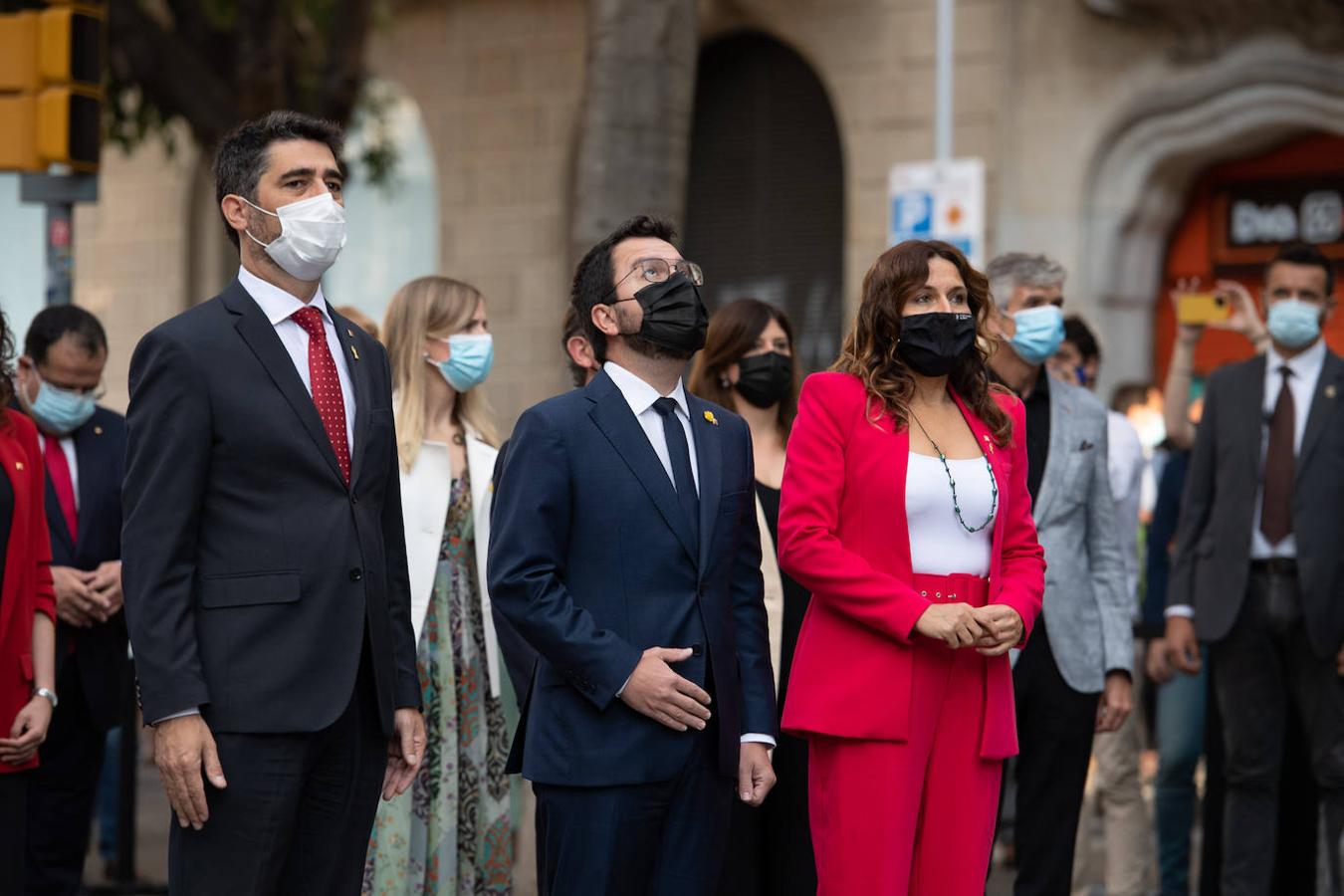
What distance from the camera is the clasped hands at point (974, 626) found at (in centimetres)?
468

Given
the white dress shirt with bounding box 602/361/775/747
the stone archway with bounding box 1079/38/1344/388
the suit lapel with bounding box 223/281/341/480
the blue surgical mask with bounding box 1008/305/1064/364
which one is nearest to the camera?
the suit lapel with bounding box 223/281/341/480

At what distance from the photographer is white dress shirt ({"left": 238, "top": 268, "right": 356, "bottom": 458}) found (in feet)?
14.2

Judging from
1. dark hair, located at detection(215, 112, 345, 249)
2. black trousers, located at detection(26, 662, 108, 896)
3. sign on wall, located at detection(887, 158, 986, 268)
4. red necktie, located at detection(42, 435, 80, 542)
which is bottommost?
black trousers, located at detection(26, 662, 108, 896)

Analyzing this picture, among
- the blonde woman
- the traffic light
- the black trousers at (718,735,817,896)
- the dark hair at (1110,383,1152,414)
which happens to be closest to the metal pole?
the dark hair at (1110,383,1152,414)

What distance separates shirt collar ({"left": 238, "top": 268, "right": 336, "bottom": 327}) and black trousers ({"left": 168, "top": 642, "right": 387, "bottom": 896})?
0.80 meters

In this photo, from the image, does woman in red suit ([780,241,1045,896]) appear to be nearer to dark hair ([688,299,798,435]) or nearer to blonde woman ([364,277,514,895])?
dark hair ([688,299,798,435])

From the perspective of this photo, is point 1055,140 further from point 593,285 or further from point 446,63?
point 593,285

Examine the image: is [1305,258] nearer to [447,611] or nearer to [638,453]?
[447,611]

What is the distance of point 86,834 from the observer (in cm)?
682

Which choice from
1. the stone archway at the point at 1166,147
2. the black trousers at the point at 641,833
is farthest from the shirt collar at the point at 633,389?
the stone archway at the point at 1166,147

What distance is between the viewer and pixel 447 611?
610cm

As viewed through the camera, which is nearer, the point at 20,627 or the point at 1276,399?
the point at 20,627

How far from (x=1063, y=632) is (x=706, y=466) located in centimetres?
207

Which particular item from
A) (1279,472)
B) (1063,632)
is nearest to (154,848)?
(1063,632)
